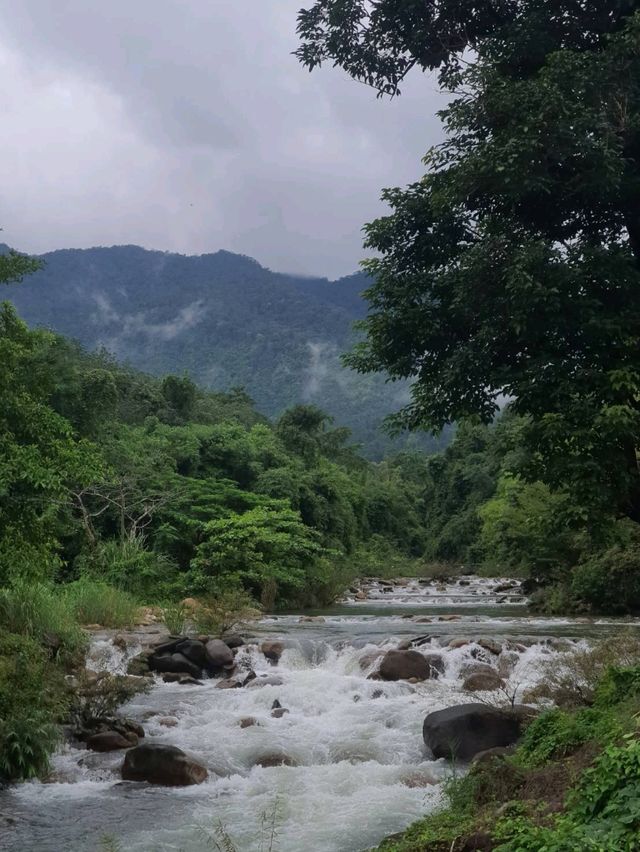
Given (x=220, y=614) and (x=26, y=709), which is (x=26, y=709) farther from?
(x=220, y=614)

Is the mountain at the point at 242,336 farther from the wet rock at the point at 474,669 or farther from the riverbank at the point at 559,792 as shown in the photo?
the riverbank at the point at 559,792

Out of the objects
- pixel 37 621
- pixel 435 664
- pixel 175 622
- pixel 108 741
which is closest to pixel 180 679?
pixel 37 621

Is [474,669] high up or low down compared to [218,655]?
up

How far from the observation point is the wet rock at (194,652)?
550 inches

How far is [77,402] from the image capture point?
26688mm

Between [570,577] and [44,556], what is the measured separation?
18.4 meters

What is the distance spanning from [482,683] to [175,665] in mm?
5140

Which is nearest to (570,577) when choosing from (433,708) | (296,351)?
(433,708)

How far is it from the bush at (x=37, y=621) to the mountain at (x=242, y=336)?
94342mm

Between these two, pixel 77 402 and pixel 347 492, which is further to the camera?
pixel 347 492

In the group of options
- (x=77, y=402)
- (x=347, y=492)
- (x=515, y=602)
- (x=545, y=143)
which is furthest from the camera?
(x=347, y=492)

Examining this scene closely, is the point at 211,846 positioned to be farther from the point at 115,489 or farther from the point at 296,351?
the point at 296,351

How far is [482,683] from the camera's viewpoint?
39.4 ft

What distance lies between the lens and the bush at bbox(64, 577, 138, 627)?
1725 cm
